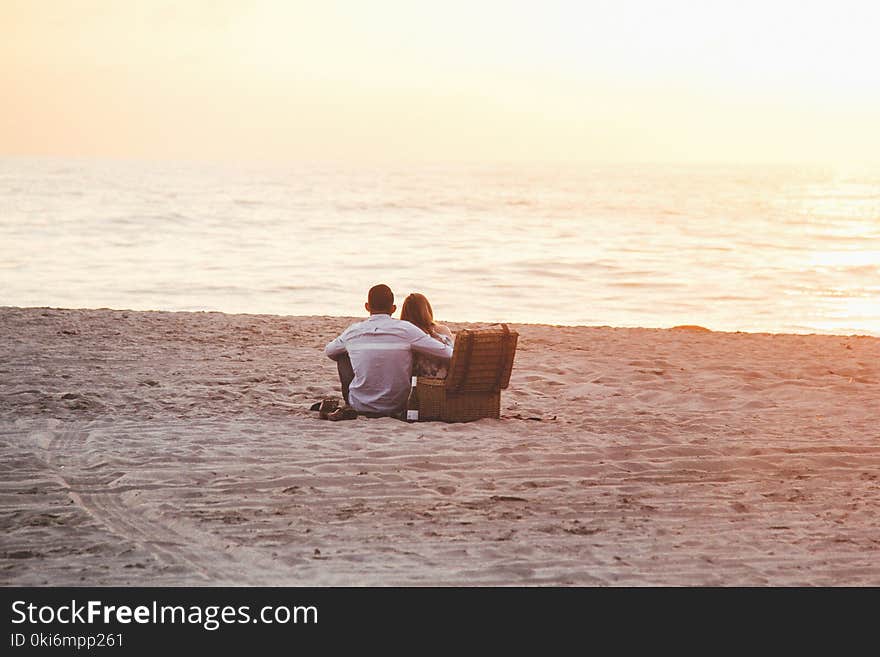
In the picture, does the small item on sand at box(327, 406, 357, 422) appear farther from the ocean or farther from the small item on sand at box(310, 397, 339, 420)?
the ocean

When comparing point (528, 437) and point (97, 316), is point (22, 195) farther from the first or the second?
point (528, 437)

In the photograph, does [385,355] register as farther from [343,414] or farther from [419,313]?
[343,414]

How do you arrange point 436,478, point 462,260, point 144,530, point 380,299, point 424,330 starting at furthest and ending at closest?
point 462,260, point 424,330, point 380,299, point 436,478, point 144,530

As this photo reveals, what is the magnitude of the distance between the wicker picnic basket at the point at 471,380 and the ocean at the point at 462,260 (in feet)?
38.8

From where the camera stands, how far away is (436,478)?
23.3 ft

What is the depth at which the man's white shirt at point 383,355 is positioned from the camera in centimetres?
853

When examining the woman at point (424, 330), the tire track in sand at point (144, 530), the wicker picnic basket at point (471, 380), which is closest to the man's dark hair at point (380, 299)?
the woman at point (424, 330)

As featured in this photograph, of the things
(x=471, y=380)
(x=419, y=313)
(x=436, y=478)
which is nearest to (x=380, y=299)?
(x=419, y=313)

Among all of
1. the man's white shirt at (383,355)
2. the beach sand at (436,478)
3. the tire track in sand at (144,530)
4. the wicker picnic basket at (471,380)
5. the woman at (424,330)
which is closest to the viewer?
the tire track in sand at (144,530)

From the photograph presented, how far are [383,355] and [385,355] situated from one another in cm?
2

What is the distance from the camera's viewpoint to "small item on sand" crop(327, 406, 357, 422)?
862cm

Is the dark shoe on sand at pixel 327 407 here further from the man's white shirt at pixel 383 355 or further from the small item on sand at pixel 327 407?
the man's white shirt at pixel 383 355

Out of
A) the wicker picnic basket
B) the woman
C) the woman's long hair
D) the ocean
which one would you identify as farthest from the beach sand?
the ocean

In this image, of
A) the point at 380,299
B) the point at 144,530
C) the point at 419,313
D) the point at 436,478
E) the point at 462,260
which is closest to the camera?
the point at 144,530
